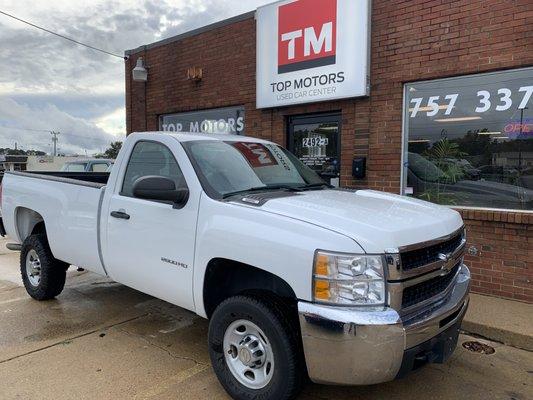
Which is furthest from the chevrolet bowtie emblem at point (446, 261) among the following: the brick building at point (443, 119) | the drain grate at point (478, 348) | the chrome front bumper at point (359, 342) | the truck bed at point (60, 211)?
the truck bed at point (60, 211)

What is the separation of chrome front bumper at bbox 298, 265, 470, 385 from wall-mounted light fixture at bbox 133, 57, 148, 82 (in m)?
8.40

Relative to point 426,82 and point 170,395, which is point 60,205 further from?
point 426,82

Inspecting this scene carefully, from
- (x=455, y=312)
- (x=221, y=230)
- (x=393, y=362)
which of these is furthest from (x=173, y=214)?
(x=455, y=312)

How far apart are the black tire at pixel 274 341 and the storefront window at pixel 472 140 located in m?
4.05

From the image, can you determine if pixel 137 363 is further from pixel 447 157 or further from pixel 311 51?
pixel 311 51

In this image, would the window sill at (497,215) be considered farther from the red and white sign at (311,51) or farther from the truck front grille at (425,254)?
the truck front grille at (425,254)

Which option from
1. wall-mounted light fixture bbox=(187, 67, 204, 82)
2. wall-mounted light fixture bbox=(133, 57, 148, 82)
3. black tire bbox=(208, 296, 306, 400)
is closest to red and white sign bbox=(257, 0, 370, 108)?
wall-mounted light fixture bbox=(187, 67, 204, 82)

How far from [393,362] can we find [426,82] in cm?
470

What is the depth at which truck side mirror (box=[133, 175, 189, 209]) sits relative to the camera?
3412mm

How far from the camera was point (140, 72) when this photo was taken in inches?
391

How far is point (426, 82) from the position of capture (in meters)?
6.32

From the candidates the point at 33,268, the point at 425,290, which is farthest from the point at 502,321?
the point at 33,268

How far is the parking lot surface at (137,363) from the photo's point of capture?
3414 millimetres

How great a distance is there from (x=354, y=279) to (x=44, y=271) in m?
4.11
